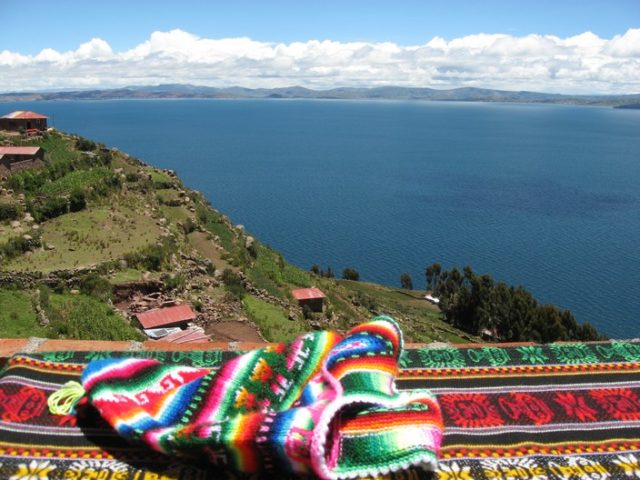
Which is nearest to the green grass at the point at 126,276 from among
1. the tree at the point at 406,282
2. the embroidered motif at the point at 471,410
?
the embroidered motif at the point at 471,410

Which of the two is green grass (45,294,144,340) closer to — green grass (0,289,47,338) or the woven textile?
green grass (0,289,47,338)

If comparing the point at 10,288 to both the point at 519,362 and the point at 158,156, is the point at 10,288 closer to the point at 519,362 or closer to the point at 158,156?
the point at 519,362

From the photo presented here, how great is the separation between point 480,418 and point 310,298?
24.0 m

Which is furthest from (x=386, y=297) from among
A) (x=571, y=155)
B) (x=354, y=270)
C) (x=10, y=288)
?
(x=571, y=155)

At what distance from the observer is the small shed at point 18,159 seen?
31.3 metres

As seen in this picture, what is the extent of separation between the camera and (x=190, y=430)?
12.2 feet

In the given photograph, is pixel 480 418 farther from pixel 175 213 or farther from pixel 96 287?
pixel 175 213

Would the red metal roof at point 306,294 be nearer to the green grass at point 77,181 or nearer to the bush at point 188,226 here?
the bush at point 188,226

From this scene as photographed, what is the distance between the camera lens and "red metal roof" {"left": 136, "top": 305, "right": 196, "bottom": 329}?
19750mm

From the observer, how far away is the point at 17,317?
57.0 ft

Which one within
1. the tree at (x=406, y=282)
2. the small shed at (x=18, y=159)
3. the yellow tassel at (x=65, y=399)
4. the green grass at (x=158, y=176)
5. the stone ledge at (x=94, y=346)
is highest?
the yellow tassel at (x=65, y=399)

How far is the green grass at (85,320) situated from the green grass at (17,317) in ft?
1.63

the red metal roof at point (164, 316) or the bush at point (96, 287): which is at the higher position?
the bush at point (96, 287)

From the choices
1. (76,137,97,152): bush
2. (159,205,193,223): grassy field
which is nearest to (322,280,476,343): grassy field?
(159,205,193,223): grassy field
